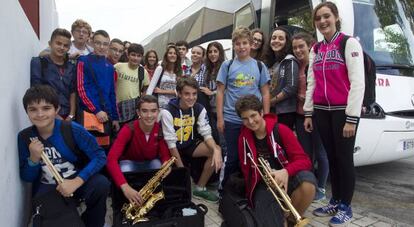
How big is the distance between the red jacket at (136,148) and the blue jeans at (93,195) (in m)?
0.24

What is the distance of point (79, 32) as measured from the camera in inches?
165

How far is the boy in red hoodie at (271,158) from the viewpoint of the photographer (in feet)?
9.41

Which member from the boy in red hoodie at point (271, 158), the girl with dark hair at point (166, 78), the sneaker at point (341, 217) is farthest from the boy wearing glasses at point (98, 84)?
the sneaker at point (341, 217)

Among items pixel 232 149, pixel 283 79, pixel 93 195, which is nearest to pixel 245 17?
pixel 283 79

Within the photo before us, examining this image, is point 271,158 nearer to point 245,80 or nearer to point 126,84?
point 245,80

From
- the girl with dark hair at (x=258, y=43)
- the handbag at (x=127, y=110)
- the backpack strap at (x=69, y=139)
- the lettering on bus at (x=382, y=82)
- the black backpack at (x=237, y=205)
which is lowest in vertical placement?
the black backpack at (x=237, y=205)

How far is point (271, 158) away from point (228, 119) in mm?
748

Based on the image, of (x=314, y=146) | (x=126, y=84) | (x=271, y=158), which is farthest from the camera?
(x=126, y=84)

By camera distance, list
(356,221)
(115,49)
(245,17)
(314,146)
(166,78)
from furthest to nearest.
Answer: (245,17) → (115,49) → (166,78) → (314,146) → (356,221)

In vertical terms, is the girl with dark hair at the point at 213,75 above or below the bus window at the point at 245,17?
below

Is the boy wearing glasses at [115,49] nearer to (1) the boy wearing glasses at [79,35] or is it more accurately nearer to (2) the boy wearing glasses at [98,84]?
(1) the boy wearing glasses at [79,35]

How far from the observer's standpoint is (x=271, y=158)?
3021 mm

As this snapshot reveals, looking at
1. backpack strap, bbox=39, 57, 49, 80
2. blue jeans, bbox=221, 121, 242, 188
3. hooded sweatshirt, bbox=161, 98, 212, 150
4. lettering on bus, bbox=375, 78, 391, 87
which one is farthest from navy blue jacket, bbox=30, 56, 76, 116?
lettering on bus, bbox=375, 78, 391, 87

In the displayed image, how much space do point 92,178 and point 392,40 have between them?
3899 mm
